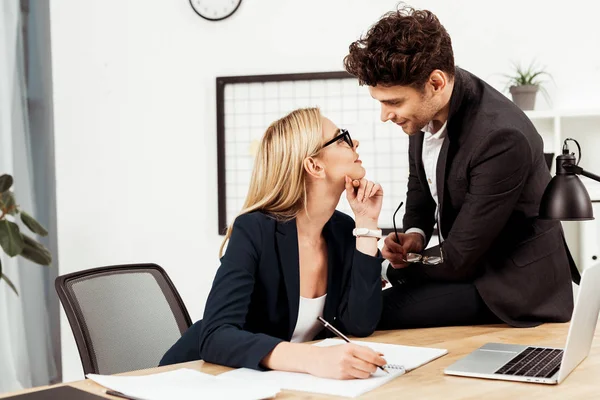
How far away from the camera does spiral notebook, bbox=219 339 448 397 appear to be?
1.24 meters

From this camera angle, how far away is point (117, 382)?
1250 millimetres

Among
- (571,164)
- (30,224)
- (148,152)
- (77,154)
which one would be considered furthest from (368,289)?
(77,154)

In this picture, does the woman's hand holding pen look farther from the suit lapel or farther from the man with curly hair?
the suit lapel

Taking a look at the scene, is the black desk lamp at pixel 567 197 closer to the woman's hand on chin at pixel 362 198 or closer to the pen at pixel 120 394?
the woman's hand on chin at pixel 362 198

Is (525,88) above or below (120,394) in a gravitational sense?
above

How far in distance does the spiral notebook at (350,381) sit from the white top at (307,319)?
22cm

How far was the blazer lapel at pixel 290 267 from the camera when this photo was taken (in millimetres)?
1662

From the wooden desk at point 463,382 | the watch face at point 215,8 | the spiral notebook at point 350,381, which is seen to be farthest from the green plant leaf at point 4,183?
the spiral notebook at point 350,381

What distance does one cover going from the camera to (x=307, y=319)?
5.64 ft

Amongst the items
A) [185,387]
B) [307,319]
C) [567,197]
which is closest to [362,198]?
[307,319]

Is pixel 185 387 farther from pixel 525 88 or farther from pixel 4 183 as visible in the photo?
pixel 525 88

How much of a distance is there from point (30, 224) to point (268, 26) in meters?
1.46

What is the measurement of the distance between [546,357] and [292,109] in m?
2.33

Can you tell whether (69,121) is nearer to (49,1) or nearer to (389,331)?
(49,1)
